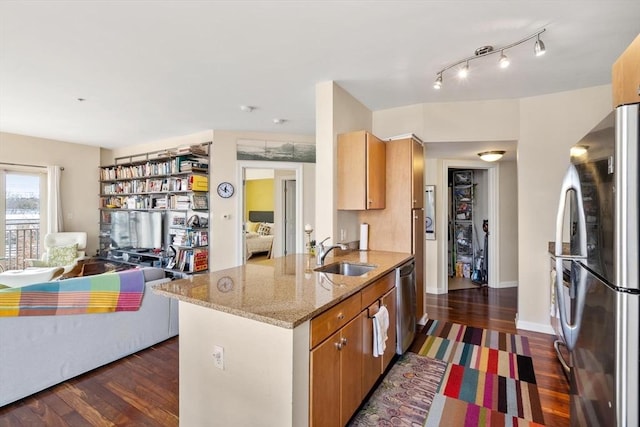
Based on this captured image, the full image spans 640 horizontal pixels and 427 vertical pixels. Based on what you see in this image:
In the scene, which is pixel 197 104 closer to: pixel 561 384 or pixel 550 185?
pixel 550 185

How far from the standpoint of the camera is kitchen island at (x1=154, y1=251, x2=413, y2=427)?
1322mm

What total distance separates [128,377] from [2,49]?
8.94ft

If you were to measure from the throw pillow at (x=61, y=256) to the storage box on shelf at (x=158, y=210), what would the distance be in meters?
0.68

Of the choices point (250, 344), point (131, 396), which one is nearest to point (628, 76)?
point (250, 344)

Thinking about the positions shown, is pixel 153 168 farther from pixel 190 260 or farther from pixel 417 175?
pixel 417 175

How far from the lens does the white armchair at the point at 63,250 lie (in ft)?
16.2

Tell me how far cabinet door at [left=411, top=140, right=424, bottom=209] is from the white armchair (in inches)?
211

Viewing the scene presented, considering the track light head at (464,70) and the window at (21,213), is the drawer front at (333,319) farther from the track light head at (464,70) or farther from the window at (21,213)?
the window at (21,213)

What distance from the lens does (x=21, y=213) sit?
5.16 metres

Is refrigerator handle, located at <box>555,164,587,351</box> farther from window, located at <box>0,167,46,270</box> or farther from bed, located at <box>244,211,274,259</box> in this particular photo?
window, located at <box>0,167,46,270</box>

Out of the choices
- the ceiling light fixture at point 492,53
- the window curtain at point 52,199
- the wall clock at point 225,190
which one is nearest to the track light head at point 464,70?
the ceiling light fixture at point 492,53

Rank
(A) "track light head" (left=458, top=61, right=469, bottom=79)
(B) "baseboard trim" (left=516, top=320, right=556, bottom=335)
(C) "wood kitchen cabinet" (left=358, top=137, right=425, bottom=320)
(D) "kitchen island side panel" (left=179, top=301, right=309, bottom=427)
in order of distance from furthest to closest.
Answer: (B) "baseboard trim" (left=516, top=320, right=556, bottom=335), (C) "wood kitchen cabinet" (left=358, top=137, right=425, bottom=320), (A) "track light head" (left=458, top=61, right=469, bottom=79), (D) "kitchen island side panel" (left=179, top=301, right=309, bottom=427)

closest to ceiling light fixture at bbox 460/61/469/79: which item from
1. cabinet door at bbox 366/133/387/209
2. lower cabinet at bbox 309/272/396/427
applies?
cabinet door at bbox 366/133/387/209

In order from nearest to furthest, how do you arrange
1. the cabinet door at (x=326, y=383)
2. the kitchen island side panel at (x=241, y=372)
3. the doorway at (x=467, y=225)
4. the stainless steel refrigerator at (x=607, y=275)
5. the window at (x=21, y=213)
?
1. the stainless steel refrigerator at (x=607, y=275)
2. the kitchen island side panel at (x=241, y=372)
3. the cabinet door at (x=326, y=383)
4. the window at (x=21, y=213)
5. the doorway at (x=467, y=225)
